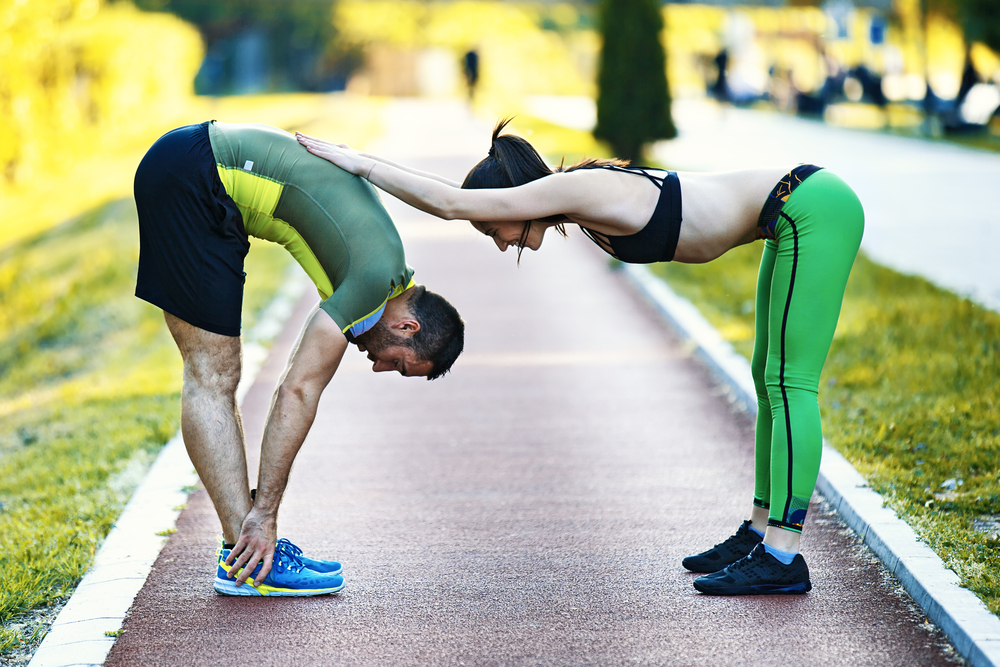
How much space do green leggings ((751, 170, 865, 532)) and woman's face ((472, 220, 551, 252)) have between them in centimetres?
88

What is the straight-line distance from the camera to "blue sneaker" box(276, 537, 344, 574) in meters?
4.07

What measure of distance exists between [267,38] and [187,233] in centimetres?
5482

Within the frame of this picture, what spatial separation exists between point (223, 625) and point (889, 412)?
395 centimetres

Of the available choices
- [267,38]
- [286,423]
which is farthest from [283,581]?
[267,38]

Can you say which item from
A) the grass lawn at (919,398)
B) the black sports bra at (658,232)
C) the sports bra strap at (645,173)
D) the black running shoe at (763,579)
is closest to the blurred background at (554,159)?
the grass lawn at (919,398)

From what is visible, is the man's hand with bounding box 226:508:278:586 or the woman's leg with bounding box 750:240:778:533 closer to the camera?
the man's hand with bounding box 226:508:278:586

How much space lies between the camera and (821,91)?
32000 mm

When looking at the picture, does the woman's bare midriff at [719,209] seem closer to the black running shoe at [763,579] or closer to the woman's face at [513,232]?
the woman's face at [513,232]

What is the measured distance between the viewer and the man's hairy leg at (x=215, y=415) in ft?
12.4

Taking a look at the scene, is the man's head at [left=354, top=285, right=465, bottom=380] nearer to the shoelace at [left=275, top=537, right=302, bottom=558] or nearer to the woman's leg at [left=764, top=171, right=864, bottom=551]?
the shoelace at [left=275, top=537, right=302, bottom=558]

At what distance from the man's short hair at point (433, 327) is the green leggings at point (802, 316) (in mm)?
1190

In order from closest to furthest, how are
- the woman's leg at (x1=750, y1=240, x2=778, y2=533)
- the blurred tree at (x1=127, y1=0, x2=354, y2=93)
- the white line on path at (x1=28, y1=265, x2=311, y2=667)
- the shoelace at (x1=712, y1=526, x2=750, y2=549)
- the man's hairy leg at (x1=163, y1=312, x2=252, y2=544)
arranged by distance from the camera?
the white line on path at (x1=28, y1=265, x2=311, y2=667) → the man's hairy leg at (x1=163, y1=312, x2=252, y2=544) → the woman's leg at (x1=750, y1=240, x2=778, y2=533) → the shoelace at (x1=712, y1=526, x2=750, y2=549) → the blurred tree at (x1=127, y1=0, x2=354, y2=93)

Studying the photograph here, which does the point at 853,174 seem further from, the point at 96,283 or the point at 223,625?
the point at 223,625

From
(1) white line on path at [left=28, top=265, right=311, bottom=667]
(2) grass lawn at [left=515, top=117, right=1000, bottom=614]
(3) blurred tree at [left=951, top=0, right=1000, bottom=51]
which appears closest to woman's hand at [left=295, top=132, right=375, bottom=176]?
(2) grass lawn at [left=515, top=117, right=1000, bottom=614]
